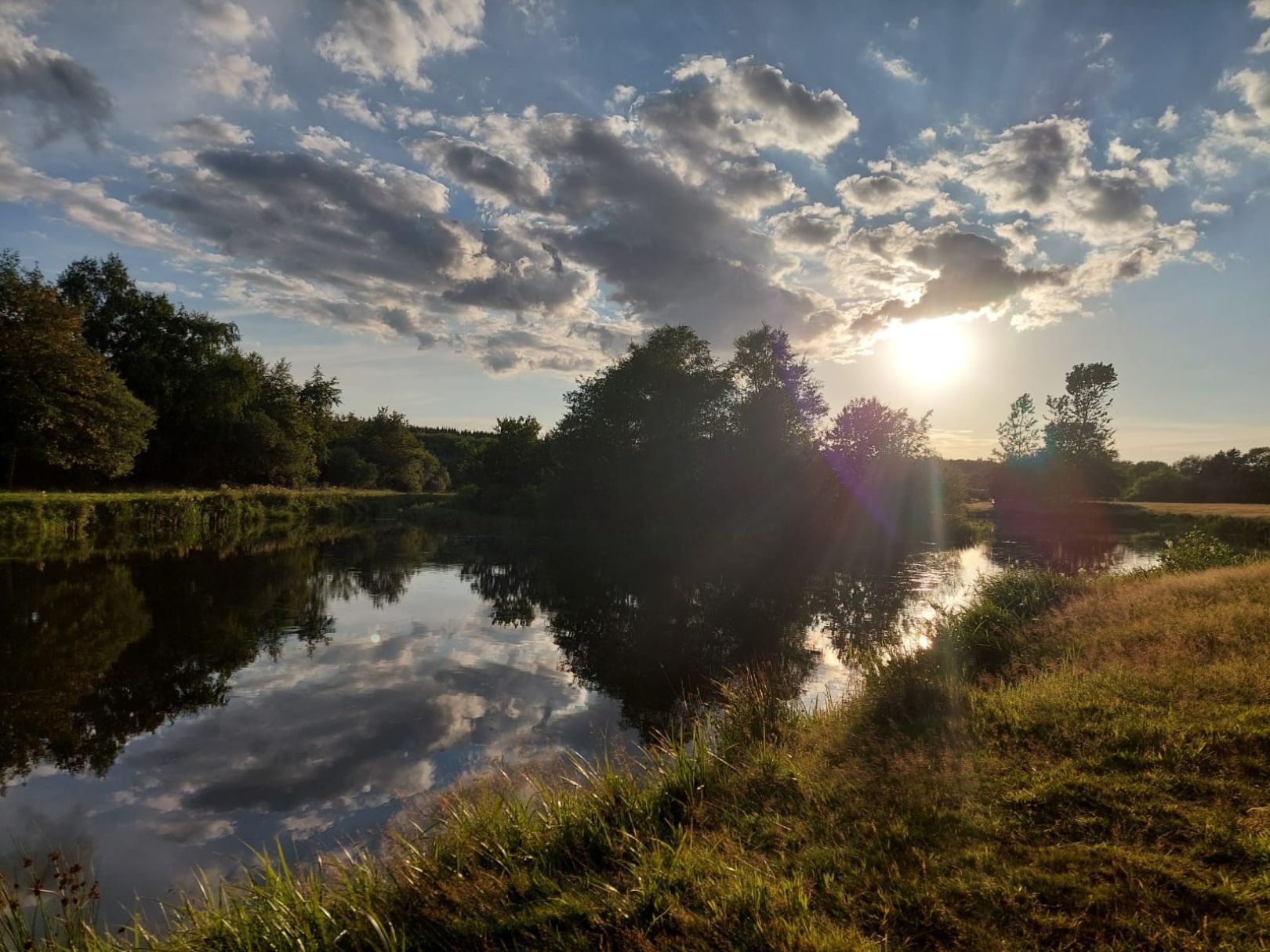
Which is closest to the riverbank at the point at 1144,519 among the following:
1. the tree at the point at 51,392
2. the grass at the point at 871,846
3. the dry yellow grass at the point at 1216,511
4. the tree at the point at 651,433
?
the dry yellow grass at the point at 1216,511

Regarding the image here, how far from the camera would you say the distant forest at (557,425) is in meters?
35.2

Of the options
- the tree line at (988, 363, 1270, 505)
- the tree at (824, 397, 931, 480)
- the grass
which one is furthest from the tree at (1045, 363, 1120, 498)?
the grass

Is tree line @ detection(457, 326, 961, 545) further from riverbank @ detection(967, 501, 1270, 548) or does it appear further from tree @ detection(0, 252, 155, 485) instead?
tree @ detection(0, 252, 155, 485)

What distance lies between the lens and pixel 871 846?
4.50 metres

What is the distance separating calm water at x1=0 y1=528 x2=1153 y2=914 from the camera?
6.96 meters

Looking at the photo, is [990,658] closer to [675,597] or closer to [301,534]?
[675,597]

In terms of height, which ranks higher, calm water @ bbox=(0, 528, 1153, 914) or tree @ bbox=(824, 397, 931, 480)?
tree @ bbox=(824, 397, 931, 480)

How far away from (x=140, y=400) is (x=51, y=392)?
8924 mm

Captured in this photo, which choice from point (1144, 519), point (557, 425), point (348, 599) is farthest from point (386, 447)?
point (1144, 519)

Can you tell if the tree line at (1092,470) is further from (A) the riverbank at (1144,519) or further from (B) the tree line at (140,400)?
(B) the tree line at (140,400)

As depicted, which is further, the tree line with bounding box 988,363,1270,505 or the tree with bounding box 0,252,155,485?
the tree line with bounding box 988,363,1270,505

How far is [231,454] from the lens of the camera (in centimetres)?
5450

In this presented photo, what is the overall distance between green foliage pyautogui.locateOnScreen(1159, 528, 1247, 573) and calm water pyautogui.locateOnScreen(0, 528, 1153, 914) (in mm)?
5578

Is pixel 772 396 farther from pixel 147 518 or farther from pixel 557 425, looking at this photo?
pixel 147 518
